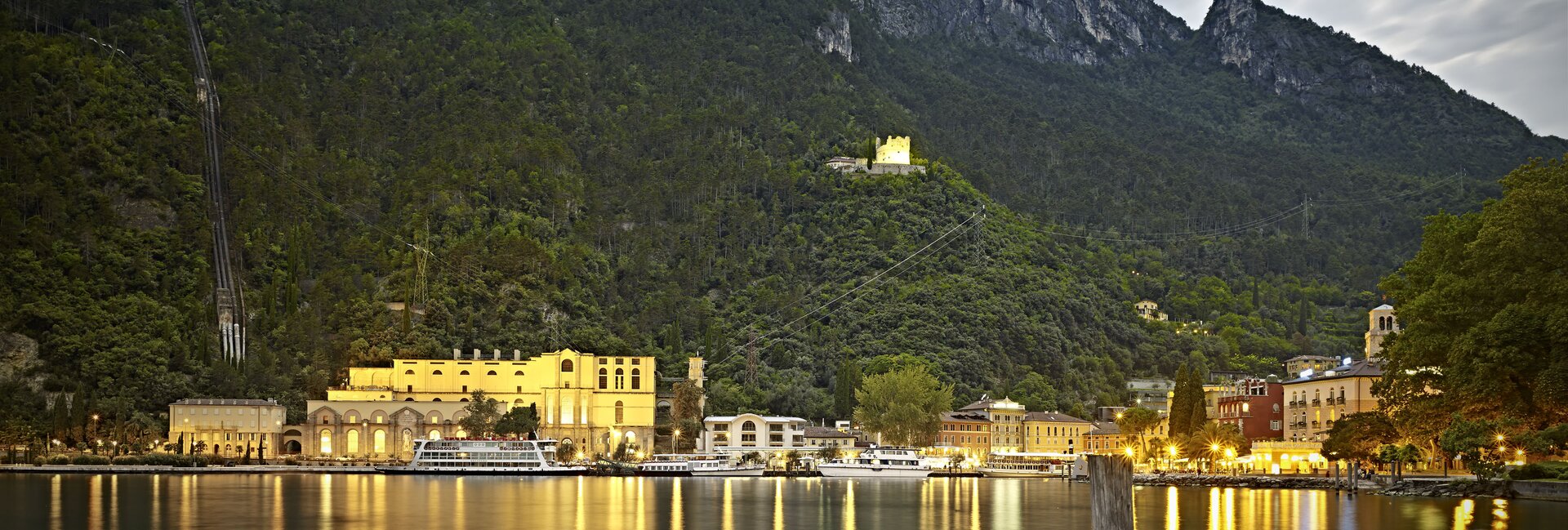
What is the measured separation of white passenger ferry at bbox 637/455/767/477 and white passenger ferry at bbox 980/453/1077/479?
66.5 ft

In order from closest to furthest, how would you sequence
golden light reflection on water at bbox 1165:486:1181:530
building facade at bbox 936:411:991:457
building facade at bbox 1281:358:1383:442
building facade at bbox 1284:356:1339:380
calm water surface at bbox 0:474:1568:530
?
golden light reflection on water at bbox 1165:486:1181:530 < calm water surface at bbox 0:474:1568:530 < building facade at bbox 1281:358:1383:442 < building facade at bbox 936:411:991:457 < building facade at bbox 1284:356:1339:380

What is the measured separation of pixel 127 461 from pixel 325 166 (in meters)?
66.3

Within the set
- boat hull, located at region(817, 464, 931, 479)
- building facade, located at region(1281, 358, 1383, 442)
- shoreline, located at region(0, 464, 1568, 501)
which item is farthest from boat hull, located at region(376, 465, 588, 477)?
building facade, located at region(1281, 358, 1383, 442)

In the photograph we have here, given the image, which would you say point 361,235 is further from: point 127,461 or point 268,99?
point 127,461

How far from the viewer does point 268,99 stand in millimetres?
189875

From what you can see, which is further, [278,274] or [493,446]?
[278,274]

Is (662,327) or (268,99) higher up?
(268,99)

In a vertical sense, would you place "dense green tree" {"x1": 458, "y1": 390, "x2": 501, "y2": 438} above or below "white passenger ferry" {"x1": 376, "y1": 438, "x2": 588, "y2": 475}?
above

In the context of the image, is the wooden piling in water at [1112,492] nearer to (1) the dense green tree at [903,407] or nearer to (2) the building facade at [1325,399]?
(2) the building facade at [1325,399]

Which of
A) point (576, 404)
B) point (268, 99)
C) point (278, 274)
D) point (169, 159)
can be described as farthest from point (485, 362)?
point (268, 99)

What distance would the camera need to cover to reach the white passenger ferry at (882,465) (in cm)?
13012

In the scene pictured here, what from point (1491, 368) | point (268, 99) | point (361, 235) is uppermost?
point (268, 99)

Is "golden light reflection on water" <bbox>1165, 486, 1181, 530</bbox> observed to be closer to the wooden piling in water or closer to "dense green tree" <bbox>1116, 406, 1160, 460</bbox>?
"dense green tree" <bbox>1116, 406, 1160, 460</bbox>

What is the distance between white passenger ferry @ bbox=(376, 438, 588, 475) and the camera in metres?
128
